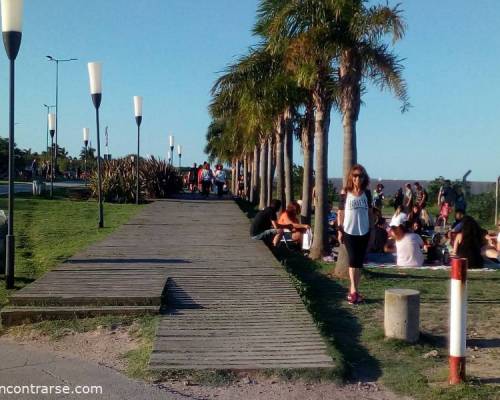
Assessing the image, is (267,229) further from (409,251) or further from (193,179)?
(193,179)

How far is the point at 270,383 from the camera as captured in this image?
5527mm

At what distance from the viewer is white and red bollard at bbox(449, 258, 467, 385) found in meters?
5.53

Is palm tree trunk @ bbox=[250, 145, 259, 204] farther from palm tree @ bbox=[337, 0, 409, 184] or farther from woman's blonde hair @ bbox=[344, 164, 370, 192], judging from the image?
woman's blonde hair @ bbox=[344, 164, 370, 192]

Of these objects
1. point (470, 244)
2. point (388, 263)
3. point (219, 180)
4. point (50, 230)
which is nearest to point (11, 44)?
point (50, 230)

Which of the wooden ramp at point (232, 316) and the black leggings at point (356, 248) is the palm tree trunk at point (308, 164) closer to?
the wooden ramp at point (232, 316)

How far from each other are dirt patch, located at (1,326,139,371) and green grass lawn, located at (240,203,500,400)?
189 centimetres

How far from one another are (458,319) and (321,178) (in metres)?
8.59

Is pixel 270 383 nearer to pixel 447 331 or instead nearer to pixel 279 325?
pixel 279 325

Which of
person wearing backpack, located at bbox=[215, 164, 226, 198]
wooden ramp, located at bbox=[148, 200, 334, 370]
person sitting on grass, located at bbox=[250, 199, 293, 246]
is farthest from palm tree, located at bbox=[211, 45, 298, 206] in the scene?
person wearing backpack, located at bbox=[215, 164, 226, 198]

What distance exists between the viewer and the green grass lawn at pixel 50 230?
10969 millimetres

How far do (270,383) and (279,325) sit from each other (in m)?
1.49

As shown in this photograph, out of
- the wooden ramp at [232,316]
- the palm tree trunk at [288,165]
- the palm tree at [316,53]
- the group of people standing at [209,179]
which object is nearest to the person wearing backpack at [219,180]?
the group of people standing at [209,179]

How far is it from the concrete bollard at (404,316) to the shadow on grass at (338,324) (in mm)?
379

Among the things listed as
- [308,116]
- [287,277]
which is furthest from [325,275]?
[308,116]
